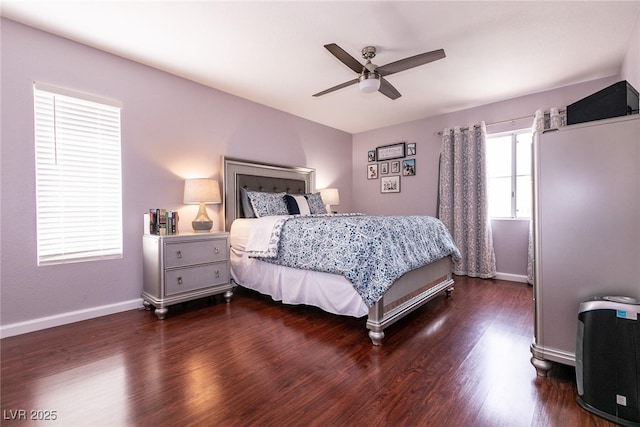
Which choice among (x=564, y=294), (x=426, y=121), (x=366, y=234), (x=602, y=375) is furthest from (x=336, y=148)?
(x=602, y=375)

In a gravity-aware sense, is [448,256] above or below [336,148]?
below

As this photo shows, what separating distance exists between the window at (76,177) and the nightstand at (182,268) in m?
0.41

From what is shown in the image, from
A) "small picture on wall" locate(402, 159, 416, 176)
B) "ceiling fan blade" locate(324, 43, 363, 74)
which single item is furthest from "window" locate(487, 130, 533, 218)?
"ceiling fan blade" locate(324, 43, 363, 74)

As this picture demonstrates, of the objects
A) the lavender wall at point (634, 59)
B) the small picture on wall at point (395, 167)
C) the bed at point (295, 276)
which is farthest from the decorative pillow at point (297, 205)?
the lavender wall at point (634, 59)

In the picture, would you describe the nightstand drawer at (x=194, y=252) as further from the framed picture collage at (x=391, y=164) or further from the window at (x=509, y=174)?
the window at (x=509, y=174)

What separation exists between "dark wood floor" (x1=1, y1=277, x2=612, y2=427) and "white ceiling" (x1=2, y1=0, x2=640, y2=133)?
2.44m

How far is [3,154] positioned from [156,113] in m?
1.22

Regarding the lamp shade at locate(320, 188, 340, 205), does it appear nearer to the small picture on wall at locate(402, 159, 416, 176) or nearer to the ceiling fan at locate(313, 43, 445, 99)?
the small picture on wall at locate(402, 159, 416, 176)

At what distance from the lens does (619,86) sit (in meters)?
1.50

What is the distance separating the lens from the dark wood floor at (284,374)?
1304mm

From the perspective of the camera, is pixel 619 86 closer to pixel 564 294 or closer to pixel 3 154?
pixel 564 294

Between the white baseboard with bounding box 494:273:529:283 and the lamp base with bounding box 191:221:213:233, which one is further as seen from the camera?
the white baseboard with bounding box 494:273:529:283

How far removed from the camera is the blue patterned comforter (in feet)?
6.79

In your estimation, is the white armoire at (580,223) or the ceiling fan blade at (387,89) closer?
the white armoire at (580,223)
